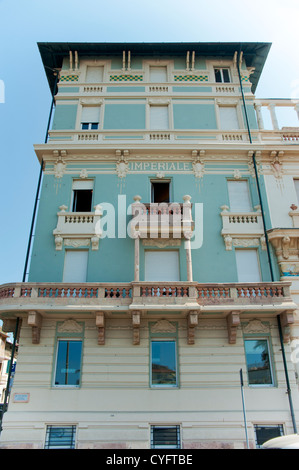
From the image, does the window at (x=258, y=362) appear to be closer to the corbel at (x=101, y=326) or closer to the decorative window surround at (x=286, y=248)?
the decorative window surround at (x=286, y=248)

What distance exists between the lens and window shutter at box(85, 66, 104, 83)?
70.8 feet

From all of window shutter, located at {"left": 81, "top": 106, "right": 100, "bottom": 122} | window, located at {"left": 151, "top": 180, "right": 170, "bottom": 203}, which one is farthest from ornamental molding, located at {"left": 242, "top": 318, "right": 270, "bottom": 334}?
window shutter, located at {"left": 81, "top": 106, "right": 100, "bottom": 122}

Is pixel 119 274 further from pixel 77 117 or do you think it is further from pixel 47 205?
pixel 77 117

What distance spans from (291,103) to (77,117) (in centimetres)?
1205

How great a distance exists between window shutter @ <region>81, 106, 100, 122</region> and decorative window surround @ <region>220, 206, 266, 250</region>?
28.8ft

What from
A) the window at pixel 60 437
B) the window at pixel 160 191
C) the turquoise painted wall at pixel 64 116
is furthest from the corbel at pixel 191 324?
the turquoise painted wall at pixel 64 116

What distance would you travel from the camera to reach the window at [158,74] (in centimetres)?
2161

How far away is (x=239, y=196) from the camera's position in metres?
18.3

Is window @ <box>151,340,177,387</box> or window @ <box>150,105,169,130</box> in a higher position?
window @ <box>150,105,169,130</box>

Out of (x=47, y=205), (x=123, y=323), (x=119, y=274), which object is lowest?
(x=123, y=323)

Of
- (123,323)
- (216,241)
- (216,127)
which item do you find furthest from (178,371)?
(216,127)

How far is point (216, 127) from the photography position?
1978 centimetres

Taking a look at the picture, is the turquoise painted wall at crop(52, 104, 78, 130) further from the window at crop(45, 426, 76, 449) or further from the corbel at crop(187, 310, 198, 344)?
the window at crop(45, 426, 76, 449)

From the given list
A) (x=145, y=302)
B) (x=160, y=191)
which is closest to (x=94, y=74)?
(x=160, y=191)
